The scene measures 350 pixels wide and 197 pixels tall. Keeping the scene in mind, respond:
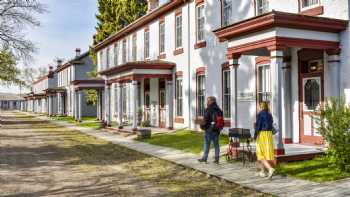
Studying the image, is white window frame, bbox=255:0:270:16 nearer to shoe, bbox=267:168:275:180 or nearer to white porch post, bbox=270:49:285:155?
white porch post, bbox=270:49:285:155

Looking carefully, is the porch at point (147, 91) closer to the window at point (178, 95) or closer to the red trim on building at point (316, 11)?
the window at point (178, 95)

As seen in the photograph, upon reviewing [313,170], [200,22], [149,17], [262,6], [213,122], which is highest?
[149,17]

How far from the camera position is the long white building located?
11930 millimetres

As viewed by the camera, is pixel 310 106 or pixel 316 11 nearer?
pixel 316 11

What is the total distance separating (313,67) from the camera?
1406 cm

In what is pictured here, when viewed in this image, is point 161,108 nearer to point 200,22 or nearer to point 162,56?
point 162,56

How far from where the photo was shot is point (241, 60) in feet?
58.1

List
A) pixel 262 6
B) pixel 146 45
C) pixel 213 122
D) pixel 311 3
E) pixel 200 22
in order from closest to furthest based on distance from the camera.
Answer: pixel 213 122 < pixel 311 3 < pixel 262 6 < pixel 200 22 < pixel 146 45

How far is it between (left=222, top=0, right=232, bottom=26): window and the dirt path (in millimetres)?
7446

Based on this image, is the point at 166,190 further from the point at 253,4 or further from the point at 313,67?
the point at 253,4

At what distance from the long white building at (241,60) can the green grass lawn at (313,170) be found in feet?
2.30

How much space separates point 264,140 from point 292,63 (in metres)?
5.53

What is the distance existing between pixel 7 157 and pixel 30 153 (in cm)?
124

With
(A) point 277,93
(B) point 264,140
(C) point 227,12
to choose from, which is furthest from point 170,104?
(B) point 264,140
